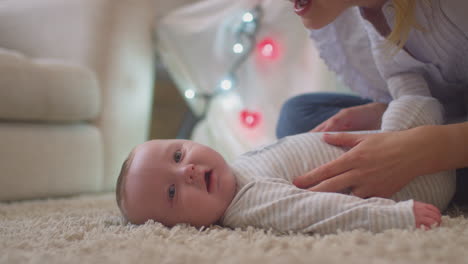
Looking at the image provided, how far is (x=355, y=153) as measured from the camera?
692mm

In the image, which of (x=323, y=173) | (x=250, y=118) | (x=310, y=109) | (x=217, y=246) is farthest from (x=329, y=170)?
(x=250, y=118)

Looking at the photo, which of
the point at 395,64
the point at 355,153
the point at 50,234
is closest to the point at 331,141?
the point at 355,153

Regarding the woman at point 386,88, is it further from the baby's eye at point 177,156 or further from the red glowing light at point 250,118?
the red glowing light at point 250,118

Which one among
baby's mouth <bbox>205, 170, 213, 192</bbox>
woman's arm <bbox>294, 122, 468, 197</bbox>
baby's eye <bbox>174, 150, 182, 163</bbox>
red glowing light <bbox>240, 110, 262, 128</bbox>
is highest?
woman's arm <bbox>294, 122, 468, 197</bbox>

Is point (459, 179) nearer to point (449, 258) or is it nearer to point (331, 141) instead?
point (331, 141)

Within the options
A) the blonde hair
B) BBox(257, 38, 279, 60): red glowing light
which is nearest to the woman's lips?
the blonde hair

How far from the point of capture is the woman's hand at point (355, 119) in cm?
92

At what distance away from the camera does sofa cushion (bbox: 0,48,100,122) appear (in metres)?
1.16

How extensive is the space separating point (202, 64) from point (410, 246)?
4.47ft

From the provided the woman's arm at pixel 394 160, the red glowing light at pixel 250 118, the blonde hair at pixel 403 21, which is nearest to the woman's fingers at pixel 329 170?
the woman's arm at pixel 394 160

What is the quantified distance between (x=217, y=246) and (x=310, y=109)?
618 millimetres

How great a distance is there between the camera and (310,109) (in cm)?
108

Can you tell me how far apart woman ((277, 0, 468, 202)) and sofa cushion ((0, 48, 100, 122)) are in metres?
0.63

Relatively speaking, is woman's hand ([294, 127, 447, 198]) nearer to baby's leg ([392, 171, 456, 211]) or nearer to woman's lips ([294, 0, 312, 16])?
baby's leg ([392, 171, 456, 211])
